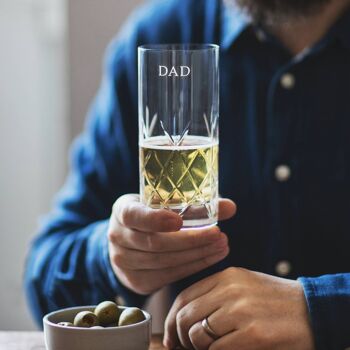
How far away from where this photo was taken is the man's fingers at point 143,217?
1204mm

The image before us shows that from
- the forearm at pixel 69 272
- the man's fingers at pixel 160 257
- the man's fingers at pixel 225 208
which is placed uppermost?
the man's fingers at pixel 225 208

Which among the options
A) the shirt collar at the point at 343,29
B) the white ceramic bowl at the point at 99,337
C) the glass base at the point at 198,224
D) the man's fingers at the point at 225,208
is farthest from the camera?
the shirt collar at the point at 343,29

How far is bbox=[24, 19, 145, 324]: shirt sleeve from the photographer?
175 cm

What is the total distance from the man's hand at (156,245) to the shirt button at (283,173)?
0.42 meters

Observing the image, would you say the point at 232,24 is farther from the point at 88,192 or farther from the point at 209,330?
the point at 209,330

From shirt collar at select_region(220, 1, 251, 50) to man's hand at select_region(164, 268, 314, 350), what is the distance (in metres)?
0.63

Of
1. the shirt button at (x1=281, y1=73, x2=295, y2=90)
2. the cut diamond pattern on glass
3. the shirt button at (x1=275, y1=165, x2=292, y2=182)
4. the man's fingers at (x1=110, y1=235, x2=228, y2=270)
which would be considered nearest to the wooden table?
the man's fingers at (x1=110, y1=235, x2=228, y2=270)

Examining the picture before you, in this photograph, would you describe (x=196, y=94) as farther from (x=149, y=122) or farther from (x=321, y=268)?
(x=321, y=268)

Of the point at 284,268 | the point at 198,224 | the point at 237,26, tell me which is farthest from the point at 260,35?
the point at 198,224

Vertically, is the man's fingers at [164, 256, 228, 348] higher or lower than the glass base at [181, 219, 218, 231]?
lower

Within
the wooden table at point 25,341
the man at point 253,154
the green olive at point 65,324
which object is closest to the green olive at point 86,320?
the green olive at point 65,324

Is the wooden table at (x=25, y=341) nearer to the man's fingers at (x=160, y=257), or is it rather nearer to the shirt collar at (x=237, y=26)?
the man's fingers at (x=160, y=257)

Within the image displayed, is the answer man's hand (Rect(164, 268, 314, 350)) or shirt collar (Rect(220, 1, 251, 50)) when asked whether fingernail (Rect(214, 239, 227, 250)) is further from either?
shirt collar (Rect(220, 1, 251, 50))

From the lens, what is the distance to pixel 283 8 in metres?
1.73
